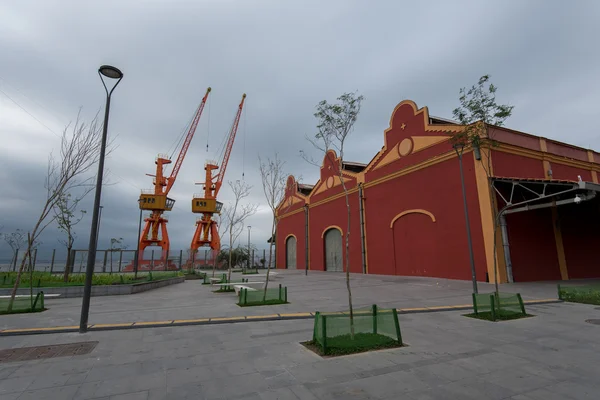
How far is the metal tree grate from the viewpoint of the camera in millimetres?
5305

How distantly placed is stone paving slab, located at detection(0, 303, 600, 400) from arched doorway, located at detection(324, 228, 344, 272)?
827 inches

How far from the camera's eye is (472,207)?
1639cm

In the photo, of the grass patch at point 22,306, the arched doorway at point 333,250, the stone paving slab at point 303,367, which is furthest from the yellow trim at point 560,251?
the grass patch at point 22,306

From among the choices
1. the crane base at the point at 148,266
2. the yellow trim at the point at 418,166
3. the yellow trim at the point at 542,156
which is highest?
the yellow trim at the point at 542,156

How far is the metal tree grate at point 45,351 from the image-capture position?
5305 mm

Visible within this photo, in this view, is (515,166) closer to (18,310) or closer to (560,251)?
(560,251)

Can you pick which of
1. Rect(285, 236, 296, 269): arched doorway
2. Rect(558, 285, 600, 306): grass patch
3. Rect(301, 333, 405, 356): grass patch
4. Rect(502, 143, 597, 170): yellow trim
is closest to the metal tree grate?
Rect(301, 333, 405, 356): grass patch

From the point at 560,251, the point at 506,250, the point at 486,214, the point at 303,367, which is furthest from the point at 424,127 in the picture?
the point at 303,367

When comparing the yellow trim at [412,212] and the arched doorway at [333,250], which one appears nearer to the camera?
the yellow trim at [412,212]

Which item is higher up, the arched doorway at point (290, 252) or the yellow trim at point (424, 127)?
the yellow trim at point (424, 127)

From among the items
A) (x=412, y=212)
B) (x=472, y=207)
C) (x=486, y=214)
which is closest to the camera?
(x=486, y=214)

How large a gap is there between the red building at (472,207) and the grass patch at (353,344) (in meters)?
9.89

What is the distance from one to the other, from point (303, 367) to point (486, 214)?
47.5ft

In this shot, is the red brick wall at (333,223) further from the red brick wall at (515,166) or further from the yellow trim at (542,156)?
the yellow trim at (542,156)
